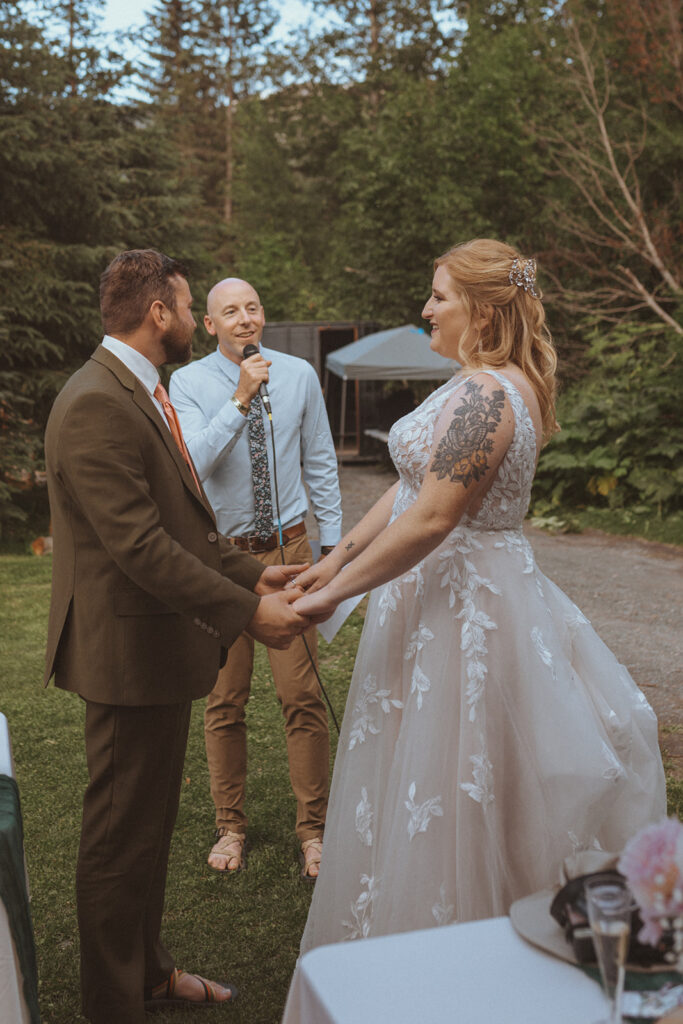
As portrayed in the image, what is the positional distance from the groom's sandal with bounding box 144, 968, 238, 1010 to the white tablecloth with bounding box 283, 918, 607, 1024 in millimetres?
1524

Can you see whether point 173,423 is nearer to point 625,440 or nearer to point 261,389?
point 261,389

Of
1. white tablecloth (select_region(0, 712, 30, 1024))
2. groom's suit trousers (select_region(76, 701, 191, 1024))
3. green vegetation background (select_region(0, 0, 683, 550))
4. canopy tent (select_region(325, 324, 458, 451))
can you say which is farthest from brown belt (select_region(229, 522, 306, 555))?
canopy tent (select_region(325, 324, 458, 451))

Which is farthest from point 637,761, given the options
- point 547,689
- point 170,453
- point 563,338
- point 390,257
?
point 390,257

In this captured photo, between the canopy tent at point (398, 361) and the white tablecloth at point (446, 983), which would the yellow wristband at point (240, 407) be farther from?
the canopy tent at point (398, 361)

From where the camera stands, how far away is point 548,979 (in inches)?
61.7

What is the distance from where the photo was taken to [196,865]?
4.05 metres

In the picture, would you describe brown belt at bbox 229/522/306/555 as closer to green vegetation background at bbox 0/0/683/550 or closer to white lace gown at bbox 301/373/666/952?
white lace gown at bbox 301/373/666/952

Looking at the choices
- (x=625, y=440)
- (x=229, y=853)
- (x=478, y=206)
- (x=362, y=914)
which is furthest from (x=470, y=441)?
(x=478, y=206)

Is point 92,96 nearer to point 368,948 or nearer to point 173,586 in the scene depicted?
point 173,586

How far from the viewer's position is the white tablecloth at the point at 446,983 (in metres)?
1.49

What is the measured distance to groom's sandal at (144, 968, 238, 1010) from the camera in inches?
120

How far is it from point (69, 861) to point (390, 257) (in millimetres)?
17757

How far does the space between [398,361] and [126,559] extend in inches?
540

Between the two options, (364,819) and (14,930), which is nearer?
(14,930)
